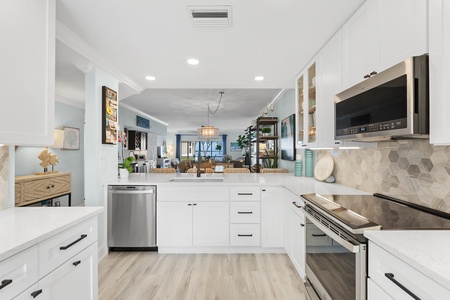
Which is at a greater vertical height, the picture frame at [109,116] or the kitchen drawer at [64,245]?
the picture frame at [109,116]

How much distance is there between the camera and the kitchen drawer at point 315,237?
1.52 m

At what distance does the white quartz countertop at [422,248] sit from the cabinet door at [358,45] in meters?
1.03

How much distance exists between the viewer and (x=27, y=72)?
1.31 metres

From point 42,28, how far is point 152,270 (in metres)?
2.34

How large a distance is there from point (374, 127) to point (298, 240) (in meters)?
1.37

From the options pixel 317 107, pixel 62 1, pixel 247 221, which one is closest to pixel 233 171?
pixel 247 221

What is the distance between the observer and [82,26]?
6.56ft

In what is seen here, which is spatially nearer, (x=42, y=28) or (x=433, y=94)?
(x=433, y=94)

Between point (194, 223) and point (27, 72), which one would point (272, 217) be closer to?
point (194, 223)

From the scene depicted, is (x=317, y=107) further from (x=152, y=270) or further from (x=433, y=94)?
(x=152, y=270)

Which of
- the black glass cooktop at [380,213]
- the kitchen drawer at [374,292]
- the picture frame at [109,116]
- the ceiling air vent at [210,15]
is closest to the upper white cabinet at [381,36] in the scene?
the black glass cooktop at [380,213]

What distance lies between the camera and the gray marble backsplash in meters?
1.50

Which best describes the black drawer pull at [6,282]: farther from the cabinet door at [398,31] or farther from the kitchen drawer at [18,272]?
the cabinet door at [398,31]

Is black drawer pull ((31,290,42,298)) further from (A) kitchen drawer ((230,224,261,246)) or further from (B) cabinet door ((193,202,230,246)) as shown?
(A) kitchen drawer ((230,224,261,246))
